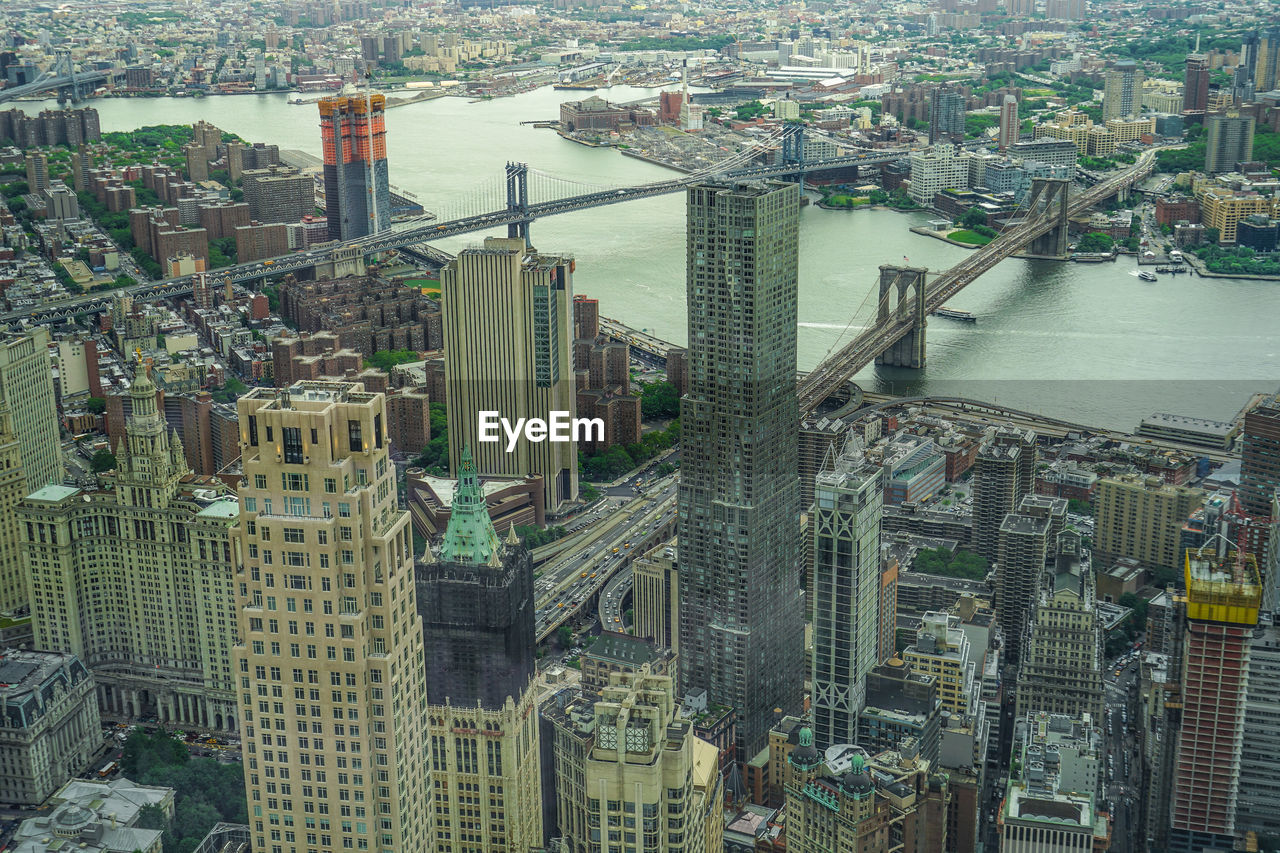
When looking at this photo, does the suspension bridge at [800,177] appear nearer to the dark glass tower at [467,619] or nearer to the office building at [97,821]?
the office building at [97,821]

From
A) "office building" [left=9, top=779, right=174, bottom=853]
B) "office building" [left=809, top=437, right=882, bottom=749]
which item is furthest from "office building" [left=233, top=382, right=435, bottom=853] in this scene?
"office building" [left=809, top=437, right=882, bottom=749]


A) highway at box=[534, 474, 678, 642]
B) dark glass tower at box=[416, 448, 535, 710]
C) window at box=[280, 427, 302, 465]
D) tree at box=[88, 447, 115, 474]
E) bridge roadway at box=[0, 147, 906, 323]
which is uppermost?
window at box=[280, 427, 302, 465]

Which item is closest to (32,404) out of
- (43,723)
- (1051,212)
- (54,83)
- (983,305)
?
(43,723)

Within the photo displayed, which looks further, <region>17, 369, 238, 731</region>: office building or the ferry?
the ferry

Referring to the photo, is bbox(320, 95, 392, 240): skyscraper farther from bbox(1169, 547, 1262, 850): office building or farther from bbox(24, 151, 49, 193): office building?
bbox(1169, 547, 1262, 850): office building

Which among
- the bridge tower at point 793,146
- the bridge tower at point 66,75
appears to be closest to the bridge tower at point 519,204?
the bridge tower at point 793,146

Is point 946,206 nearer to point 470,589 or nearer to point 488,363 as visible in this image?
point 488,363

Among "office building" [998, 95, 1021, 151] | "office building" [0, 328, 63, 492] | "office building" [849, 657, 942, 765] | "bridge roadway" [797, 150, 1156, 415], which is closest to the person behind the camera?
"office building" [849, 657, 942, 765]

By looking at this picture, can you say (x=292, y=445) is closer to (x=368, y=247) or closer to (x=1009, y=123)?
(x=368, y=247)
